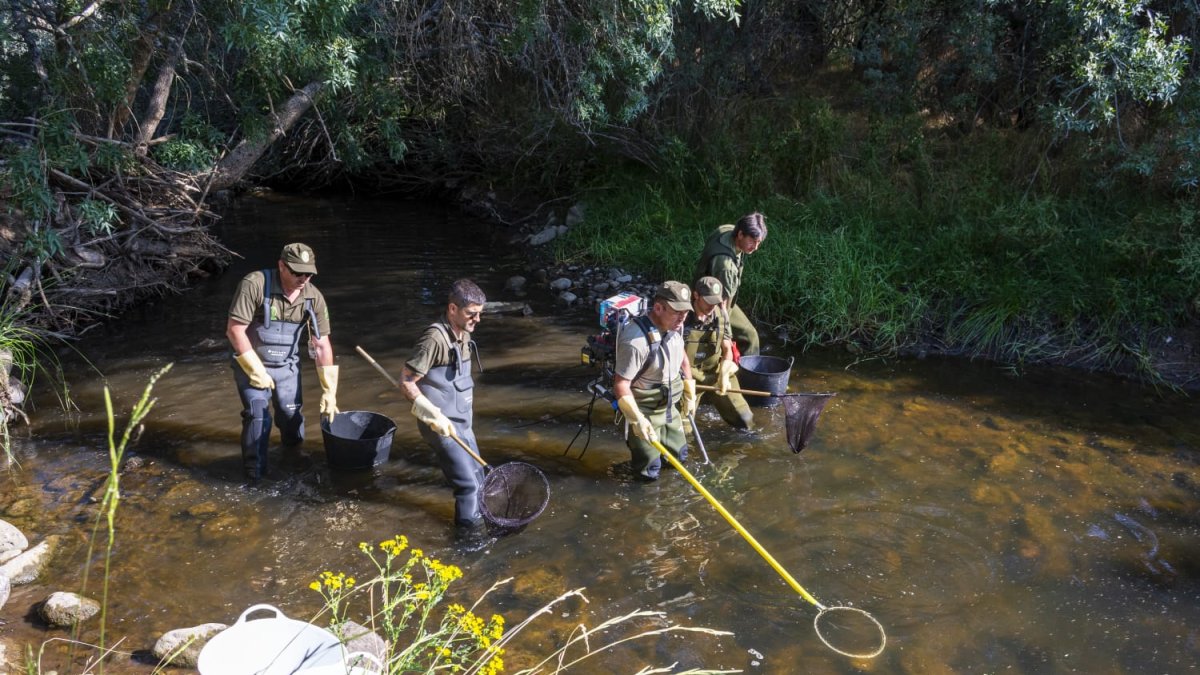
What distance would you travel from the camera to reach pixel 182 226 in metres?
10.1

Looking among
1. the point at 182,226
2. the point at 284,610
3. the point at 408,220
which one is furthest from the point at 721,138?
the point at 284,610

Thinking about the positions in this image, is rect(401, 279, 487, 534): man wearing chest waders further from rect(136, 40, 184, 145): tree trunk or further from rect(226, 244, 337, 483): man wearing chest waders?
rect(136, 40, 184, 145): tree trunk

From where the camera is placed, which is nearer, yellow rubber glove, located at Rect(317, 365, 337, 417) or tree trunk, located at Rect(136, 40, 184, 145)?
yellow rubber glove, located at Rect(317, 365, 337, 417)

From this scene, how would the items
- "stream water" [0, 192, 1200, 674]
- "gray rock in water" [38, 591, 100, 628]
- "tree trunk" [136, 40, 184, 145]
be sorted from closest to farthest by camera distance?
"gray rock in water" [38, 591, 100, 628]
"stream water" [0, 192, 1200, 674]
"tree trunk" [136, 40, 184, 145]

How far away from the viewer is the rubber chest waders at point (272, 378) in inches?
241

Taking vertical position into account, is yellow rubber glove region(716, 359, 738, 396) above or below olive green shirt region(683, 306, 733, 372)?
below

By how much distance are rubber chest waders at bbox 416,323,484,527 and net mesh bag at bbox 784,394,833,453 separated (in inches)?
86.6

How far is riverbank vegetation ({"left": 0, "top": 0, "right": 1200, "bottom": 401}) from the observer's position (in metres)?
8.22

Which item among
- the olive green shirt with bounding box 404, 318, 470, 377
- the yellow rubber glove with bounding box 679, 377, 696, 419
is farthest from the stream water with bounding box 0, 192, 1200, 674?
the olive green shirt with bounding box 404, 318, 470, 377

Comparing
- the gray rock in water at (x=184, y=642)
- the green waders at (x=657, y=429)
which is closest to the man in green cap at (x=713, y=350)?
the green waders at (x=657, y=429)

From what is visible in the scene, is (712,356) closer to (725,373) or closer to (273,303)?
(725,373)

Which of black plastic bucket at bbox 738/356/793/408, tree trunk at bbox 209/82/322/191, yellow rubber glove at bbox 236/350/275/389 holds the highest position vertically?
tree trunk at bbox 209/82/322/191

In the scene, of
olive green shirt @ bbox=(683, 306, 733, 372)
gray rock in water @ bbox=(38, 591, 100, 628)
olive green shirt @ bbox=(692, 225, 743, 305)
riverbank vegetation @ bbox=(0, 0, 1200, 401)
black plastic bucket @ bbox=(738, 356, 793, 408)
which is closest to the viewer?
gray rock in water @ bbox=(38, 591, 100, 628)

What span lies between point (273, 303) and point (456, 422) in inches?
59.4
